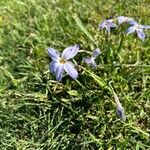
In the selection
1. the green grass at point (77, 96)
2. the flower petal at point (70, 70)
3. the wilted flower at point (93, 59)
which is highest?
the flower petal at point (70, 70)

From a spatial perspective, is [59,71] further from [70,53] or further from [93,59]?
[93,59]

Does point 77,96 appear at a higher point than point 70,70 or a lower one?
lower

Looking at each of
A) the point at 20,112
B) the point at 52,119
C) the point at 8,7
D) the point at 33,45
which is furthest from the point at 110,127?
the point at 8,7

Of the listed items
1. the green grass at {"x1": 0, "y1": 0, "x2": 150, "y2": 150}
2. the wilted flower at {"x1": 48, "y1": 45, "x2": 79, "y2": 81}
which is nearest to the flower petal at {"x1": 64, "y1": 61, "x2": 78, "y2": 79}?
the wilted flower at {"x1": 48, "y1": 45, "x2": 79, "y2": 81}

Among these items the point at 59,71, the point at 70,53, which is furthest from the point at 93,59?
the point at 59,71

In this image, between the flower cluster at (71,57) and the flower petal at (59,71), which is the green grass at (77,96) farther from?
the flower petal at (59,71)

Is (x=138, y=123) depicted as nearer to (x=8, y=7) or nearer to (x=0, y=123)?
(x=0, y=123)

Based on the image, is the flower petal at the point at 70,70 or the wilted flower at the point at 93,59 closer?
the flower petal at the point at 70,70

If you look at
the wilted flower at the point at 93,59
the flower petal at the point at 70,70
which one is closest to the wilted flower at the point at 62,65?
the flower petal at the point at 70,70
